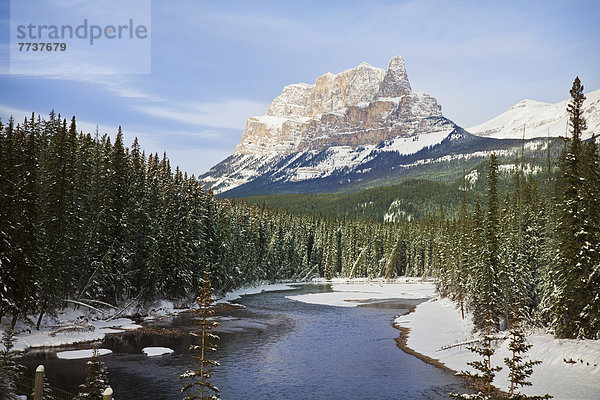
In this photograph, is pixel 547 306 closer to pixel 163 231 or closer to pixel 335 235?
pixel 163 231

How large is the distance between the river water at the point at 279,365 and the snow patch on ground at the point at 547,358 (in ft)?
8.96

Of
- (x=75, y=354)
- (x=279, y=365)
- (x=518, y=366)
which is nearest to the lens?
(x=518, y=366)

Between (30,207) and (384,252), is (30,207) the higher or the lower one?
the higher one

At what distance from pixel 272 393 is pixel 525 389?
15563 mm

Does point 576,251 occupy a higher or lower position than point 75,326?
higher

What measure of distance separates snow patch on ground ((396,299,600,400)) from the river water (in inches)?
108

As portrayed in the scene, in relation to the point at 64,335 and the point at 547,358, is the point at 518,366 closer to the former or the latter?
the point at 547,358

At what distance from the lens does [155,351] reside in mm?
38344

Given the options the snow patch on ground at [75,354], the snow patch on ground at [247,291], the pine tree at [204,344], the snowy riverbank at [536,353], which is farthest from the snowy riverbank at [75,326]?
the snowy riverbank at [536,353]

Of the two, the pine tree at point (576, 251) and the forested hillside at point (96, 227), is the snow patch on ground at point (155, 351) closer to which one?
the forested hillside at point (96, 227)

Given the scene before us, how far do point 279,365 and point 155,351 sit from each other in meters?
10.6

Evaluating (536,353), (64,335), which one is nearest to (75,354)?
(64,335)

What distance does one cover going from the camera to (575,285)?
33.0 meters

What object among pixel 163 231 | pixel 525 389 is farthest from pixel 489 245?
pixel 163 231
